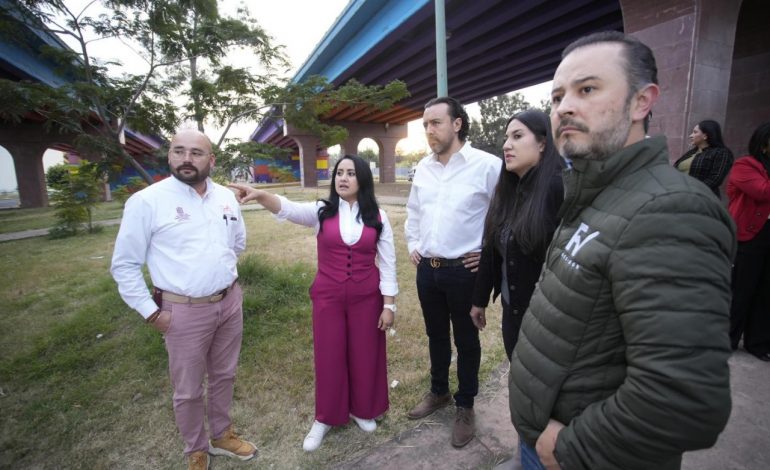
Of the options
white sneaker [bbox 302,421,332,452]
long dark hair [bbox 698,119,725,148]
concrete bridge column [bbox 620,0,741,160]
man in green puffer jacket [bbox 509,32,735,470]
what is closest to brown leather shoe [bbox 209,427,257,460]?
white sneaker [bbox 302,421,332,452]

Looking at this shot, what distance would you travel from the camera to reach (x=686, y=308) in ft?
2.54

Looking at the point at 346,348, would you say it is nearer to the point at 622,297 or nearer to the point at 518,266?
the point at 518,266

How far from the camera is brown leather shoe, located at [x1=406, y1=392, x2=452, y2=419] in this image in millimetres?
2686

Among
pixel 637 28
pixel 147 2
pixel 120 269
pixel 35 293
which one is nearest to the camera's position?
pixel 120 269

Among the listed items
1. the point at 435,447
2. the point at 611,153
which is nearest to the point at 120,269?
the point at 435,447

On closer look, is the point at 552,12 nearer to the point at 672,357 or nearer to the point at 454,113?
the point at 454,113

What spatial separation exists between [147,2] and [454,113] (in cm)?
341

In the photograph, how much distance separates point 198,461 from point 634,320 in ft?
8.55

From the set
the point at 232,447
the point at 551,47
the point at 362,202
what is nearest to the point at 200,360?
the point at 232,447

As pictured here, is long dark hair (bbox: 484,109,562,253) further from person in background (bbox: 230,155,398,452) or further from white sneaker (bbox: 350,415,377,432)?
white sneaker (bbox: 350,415,377,432)

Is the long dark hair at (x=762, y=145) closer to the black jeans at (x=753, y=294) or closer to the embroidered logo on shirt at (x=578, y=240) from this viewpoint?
the black jeans at (x=753, y=294)

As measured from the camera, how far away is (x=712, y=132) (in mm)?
3422

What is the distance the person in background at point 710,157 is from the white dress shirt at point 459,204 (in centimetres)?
235

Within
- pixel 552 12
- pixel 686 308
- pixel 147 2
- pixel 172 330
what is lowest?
pixel 172 330
